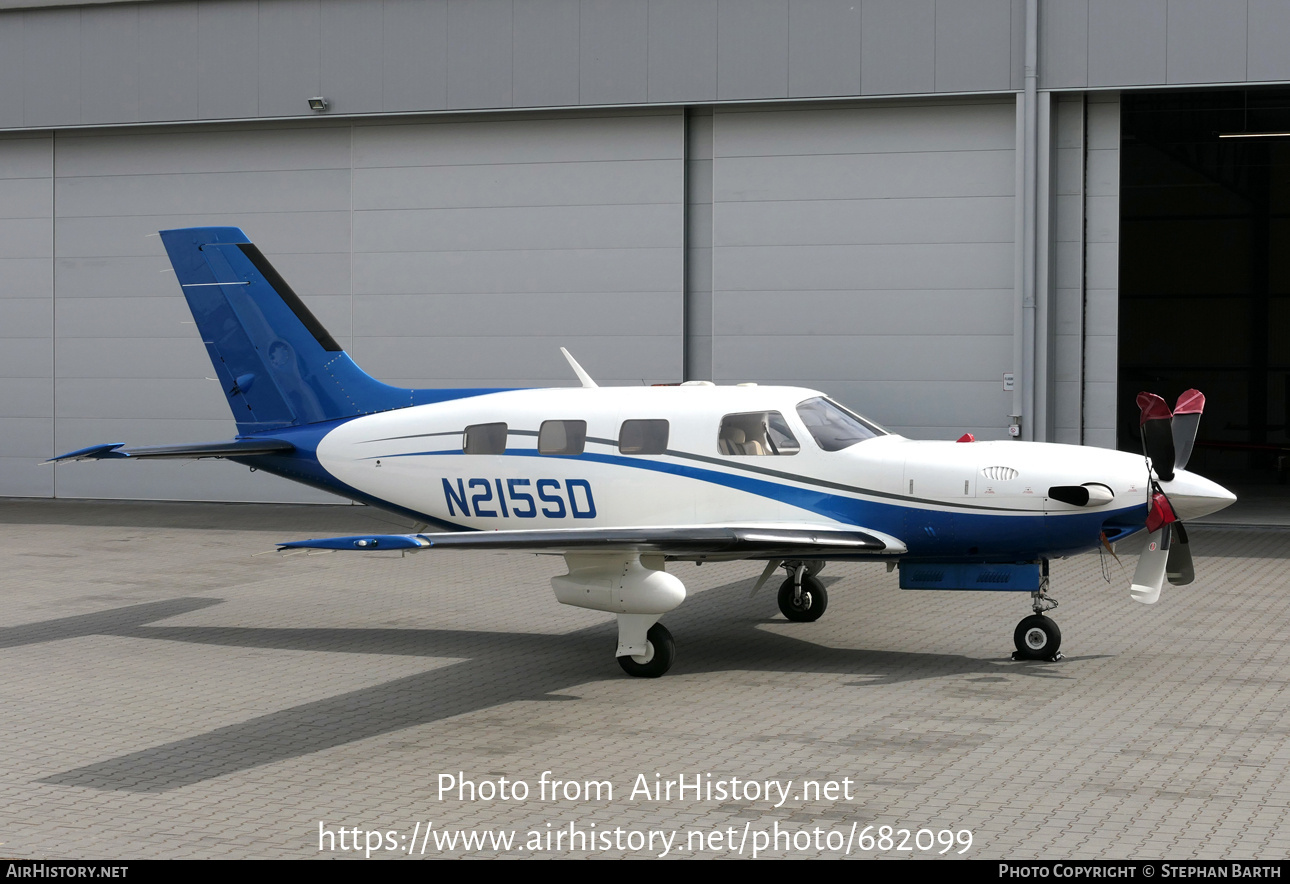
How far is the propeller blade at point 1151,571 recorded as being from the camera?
9.33 m

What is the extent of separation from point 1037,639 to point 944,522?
1206 millimetres

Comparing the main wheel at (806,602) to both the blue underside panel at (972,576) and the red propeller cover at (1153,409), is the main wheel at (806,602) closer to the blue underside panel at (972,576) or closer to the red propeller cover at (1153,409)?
the blue underside panel at (972,576)

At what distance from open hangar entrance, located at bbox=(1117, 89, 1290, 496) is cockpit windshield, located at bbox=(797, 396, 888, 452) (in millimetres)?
22792

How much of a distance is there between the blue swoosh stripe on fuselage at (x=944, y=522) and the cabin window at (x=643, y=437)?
13 centimetres

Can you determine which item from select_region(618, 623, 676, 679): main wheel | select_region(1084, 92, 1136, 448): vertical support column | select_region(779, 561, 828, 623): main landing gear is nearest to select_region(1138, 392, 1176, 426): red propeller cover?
select_region(779, 561, 828, 623): main landing gear

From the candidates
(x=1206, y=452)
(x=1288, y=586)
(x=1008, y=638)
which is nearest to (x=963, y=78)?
(x=1288, y=586)

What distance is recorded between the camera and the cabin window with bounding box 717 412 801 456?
9.80 metres

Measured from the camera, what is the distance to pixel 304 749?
751 cm

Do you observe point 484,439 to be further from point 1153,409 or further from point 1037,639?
point 1153,409

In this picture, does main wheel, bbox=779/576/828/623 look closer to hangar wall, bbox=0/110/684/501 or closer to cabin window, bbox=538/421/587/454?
cabin window, bbox=538/421/587/454

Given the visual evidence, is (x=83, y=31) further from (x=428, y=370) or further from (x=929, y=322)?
(x=929, y=322)

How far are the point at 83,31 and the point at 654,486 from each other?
632 inches

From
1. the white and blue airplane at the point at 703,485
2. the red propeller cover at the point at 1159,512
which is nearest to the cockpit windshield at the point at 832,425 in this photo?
the white and blue airplane at the point at 703,485

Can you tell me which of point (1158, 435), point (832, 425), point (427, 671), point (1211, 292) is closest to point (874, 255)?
point (832, 425)
